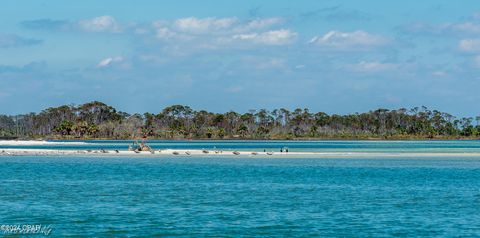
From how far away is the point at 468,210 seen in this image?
33.0 meters

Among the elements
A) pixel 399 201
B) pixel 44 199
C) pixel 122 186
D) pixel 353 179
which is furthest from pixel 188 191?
pixel 353 179

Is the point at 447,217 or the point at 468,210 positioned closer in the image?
the point at 447,217

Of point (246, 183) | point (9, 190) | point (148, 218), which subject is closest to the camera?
point (148, 218)

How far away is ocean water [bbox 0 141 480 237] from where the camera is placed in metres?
27.2

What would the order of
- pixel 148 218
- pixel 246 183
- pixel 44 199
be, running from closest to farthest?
pixel 148 218, pixel 44 199, pixel 246 183

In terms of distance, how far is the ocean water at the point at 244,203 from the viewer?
27.2m

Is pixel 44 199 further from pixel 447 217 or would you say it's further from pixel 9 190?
pixel 447 217

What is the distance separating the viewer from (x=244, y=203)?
3547 cm

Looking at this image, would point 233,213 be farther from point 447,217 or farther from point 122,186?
point 122,186

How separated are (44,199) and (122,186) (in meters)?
8.98

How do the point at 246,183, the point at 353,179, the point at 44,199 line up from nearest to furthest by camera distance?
1. the point at 44,199
2. the point at 246,183
3. the point at 353,179

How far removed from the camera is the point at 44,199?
36.5 meters

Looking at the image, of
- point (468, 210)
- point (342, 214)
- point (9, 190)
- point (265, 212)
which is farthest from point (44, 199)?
point (468, 210)

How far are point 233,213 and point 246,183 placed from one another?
Result: 16.6 m
